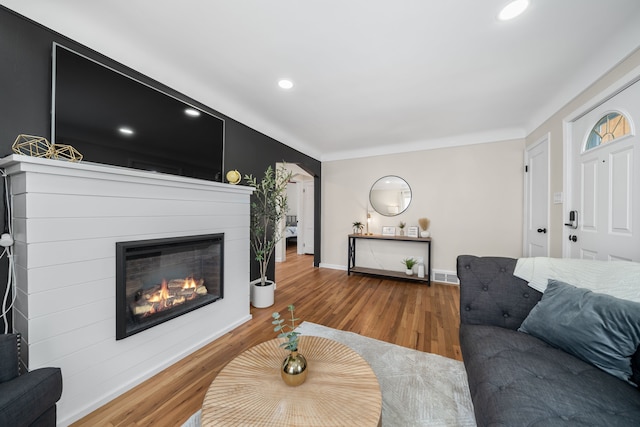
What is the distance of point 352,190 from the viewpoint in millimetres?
4602

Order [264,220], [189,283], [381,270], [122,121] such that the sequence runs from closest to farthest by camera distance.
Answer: [122,121]
[189,283]
[264,220]
[381,270]

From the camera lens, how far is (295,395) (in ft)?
3.13

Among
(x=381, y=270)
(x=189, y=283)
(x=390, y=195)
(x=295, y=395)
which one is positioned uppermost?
(x=390, y=195)

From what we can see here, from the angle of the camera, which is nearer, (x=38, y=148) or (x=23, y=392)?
(x=23, y=392)

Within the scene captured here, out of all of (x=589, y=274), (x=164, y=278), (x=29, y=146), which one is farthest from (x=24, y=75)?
(x=589, y=274)

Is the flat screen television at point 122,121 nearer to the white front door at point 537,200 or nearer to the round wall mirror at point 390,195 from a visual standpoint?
the round wall mirror at point 390,195

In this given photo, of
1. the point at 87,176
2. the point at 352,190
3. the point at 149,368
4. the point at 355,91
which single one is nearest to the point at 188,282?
the point at 149,368

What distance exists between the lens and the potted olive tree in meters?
2.82

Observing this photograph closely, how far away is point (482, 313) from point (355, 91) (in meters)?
2.28

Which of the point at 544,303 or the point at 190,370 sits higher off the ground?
the point at 544,303

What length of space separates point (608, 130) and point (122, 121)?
3836 millimetres

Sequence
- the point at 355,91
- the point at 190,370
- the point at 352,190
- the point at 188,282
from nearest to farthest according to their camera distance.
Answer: the point at 190,370 < the point at 188,282 < the point at 355,91 < the point at 352,190

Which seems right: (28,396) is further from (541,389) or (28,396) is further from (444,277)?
(444,277)

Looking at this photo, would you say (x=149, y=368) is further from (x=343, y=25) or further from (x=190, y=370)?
(x=343, y=25)
